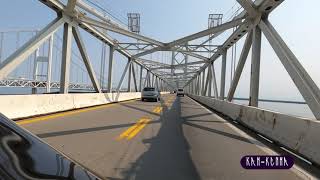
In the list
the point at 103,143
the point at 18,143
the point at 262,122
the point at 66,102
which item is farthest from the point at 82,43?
the point at 18,143

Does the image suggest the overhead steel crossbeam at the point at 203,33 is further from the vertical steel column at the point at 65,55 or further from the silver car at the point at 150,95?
the vertical steel column at the point at 65,55

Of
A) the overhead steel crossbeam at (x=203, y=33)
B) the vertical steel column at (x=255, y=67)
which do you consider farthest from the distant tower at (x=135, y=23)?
the vertical steel column at (x=255, y=67)

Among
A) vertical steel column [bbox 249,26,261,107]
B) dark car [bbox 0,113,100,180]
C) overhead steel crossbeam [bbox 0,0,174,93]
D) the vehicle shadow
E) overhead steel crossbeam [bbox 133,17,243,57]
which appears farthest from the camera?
overhead steel crossbeam [bbox 133,17,243,57]

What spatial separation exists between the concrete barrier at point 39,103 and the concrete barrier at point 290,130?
28.2 feet

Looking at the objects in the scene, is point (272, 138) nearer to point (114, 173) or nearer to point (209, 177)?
point (209, 177)

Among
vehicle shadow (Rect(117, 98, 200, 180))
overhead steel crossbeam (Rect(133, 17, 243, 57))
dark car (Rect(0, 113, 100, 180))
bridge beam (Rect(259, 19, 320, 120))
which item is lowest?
vehicle shadow (Rect(117, 98, 200, 180))

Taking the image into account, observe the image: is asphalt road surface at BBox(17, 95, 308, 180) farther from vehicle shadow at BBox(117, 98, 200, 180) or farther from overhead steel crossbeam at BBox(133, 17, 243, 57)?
overhead steel crossbeam at BBox(133, 17, 243, 57)

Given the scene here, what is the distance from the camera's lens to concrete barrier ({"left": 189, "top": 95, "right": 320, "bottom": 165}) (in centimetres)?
847

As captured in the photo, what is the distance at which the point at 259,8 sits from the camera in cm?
1966

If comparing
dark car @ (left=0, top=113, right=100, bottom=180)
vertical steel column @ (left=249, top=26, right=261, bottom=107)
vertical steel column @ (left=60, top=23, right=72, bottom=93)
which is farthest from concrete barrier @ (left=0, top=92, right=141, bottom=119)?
dark car @ (left=0, top=113, right=100, bottom=180)

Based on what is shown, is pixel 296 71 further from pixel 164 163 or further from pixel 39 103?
pixel 39 103

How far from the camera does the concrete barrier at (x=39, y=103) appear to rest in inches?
575

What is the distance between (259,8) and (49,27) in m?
11.5

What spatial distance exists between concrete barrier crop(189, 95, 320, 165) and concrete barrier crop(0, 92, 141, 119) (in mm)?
8584
